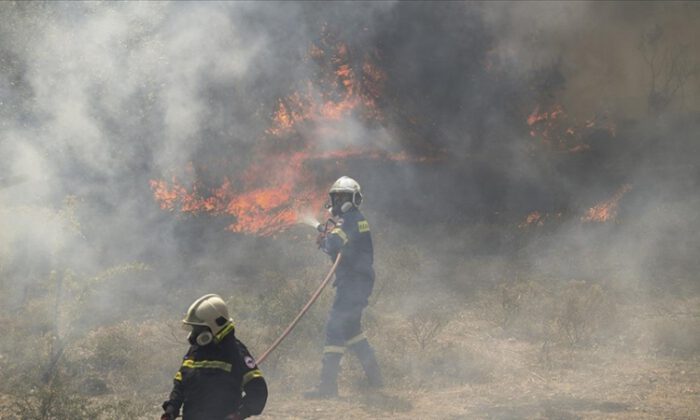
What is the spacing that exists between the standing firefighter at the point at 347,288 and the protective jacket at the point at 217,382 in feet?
10.0

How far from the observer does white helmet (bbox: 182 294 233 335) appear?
132 inches

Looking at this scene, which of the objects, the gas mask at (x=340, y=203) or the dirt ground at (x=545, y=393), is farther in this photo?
the gas mask at (x=340, y=203)

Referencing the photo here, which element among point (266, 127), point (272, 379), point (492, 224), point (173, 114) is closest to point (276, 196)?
point (266, 127)

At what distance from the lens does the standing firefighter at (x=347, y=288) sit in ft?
21.4

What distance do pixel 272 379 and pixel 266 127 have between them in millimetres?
5795

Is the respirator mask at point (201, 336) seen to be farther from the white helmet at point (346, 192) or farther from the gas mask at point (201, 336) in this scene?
the white helmet at point (346, 192)

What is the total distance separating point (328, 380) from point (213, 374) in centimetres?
321

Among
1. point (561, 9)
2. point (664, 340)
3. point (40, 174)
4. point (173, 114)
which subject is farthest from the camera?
point (561, 9)

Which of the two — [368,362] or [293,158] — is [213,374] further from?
[293,158]

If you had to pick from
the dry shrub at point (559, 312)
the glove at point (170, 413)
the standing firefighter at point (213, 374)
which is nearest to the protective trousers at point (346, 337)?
the dry shrub at point (559, 312)

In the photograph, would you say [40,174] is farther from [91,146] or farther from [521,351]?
[521,351]

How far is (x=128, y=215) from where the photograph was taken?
35.1 feet

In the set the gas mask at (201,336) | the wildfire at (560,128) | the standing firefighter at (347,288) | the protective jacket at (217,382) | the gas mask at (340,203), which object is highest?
the wildfire at (560,128)

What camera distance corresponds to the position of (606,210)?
38.3 ft
